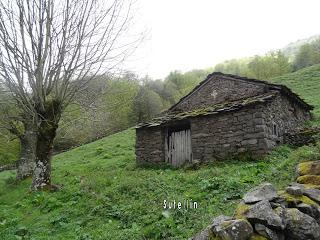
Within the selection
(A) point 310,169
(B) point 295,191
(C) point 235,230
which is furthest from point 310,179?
(C) point 235,230

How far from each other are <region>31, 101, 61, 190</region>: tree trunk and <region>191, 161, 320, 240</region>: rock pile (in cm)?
814

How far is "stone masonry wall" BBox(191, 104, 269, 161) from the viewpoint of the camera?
13.7 meters

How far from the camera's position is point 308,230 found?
186 inches

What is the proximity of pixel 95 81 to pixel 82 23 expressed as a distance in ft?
7.31

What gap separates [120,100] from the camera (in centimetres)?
1656

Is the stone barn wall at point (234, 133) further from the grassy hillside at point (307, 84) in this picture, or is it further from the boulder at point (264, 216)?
the grassy hillside at point (307, 84)

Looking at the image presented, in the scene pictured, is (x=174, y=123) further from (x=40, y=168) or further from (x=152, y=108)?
(x=152, y=108)

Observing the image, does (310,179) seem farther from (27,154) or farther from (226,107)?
(27,154)

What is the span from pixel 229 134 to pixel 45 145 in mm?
7619

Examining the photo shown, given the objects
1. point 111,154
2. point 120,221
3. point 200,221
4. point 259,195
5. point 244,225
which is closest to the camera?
point 244,225

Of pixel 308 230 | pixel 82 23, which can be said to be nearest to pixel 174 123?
pixel 82 23

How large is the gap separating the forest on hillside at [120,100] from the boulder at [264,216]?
27.6 feet

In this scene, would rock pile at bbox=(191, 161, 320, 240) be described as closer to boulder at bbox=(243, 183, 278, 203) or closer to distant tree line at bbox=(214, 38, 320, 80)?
boulder at bbox=(243, 183, 278, 203)

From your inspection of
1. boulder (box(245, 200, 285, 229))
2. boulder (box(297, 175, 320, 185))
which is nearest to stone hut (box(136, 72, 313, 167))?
boulder (box(297, 175, 320, 185))
